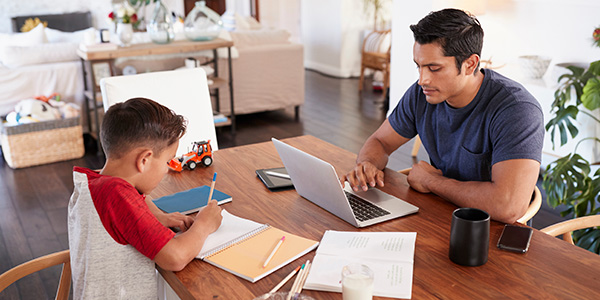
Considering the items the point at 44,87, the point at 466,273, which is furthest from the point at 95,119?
the point at 466,273

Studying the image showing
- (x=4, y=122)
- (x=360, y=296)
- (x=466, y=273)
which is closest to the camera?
(x=360, y=296)

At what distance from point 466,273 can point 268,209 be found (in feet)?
1.90

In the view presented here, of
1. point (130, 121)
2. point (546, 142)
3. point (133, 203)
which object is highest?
point (130, 121)

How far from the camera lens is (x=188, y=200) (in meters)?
1.59

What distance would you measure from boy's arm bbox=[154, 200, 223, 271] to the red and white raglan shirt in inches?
0.7

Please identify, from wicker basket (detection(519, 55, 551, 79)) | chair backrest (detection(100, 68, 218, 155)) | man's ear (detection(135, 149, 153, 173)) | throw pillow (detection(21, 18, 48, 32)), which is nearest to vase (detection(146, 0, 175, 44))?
chair backrest (detection(100, 68, 218, 155))

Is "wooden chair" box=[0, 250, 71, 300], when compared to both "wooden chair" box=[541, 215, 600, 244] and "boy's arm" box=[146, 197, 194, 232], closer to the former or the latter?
"boy's arm" box=[146, 197, 194, 232]

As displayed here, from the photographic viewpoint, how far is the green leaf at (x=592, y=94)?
9.32 ft

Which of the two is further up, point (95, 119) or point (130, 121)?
point (130, 121)

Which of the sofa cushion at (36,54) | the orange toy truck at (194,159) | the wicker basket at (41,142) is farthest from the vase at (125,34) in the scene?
the orange toy truck at (194,159)

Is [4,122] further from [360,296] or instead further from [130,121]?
[360,296]

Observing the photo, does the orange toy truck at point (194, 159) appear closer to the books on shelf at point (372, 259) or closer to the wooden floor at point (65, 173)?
the books on shelf at point (372, 259)

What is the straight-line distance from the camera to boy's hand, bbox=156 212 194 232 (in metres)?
1.40

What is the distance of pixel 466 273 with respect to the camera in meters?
1.17
